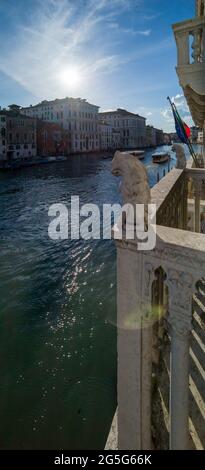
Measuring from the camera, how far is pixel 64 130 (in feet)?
245

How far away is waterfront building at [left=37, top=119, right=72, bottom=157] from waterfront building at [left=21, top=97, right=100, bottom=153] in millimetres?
2686

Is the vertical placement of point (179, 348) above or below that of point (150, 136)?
below

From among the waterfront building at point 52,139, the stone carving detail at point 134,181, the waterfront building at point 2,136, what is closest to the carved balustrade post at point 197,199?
the stone carving detail at point 134,181

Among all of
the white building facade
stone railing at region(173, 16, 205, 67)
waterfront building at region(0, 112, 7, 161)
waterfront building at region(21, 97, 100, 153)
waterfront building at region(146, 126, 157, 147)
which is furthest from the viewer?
waterfront building at region(146, 126, 157, 147)

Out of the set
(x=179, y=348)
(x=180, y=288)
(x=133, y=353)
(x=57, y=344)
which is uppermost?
(x=180, y=288)

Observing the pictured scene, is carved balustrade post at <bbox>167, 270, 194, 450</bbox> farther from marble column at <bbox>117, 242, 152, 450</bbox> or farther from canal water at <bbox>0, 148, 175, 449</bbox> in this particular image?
canal water at <bbox>0, 148, 175, 449</bbox>

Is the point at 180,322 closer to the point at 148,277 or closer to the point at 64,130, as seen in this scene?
the point at 148,277

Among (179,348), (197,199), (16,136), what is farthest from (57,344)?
(16,136)

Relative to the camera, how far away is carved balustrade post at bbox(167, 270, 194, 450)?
1668mm

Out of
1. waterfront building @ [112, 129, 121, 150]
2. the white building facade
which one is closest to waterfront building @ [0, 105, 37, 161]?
the white building facade

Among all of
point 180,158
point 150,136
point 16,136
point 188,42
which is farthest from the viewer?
point 150,136

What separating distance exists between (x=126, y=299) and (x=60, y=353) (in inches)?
196

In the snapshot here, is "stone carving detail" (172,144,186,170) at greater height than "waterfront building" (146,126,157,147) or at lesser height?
lesser

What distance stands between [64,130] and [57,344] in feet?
242
